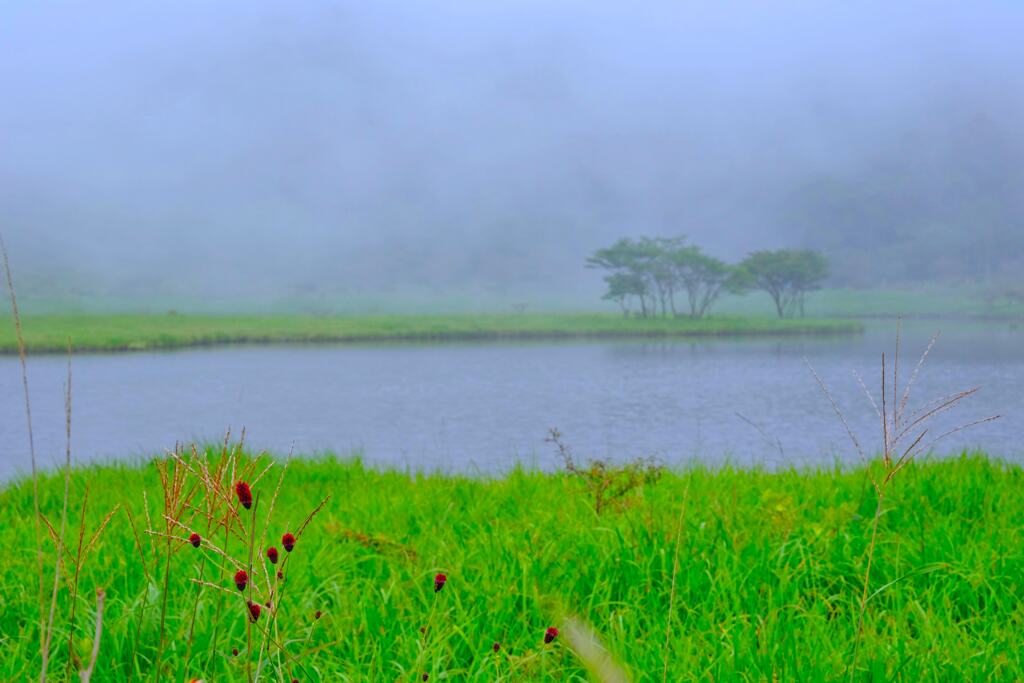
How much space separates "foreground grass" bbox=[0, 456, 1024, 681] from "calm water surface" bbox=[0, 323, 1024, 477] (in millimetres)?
1456

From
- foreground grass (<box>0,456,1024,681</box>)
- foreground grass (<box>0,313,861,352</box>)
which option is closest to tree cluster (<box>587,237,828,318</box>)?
foreground grass (<box>0,313,861,352</box>)

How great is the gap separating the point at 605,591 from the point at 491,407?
764 inches

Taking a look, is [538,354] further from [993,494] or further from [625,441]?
[993,494]

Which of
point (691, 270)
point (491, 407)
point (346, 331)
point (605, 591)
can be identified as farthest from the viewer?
point (691, 270)

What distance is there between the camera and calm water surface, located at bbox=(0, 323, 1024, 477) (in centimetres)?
1389

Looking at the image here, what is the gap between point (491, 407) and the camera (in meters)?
23.7

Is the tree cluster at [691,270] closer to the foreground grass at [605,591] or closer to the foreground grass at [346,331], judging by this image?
the foreground grass at [346,331]

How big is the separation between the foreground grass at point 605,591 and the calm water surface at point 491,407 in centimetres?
146

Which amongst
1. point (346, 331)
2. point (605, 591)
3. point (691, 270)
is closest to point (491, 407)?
point (605, 591)

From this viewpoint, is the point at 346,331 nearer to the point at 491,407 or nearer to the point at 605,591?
the point at 491,407

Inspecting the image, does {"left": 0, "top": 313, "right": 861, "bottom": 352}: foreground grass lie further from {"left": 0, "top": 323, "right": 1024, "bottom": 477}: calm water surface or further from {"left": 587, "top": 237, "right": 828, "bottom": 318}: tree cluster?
{"left": 0, "top": 323, "right": 1024, "bottom": 477}: calm water surface

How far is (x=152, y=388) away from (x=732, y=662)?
30.8 metres

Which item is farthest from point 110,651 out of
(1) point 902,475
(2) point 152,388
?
(2) point 152,388

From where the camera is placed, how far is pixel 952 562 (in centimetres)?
466
